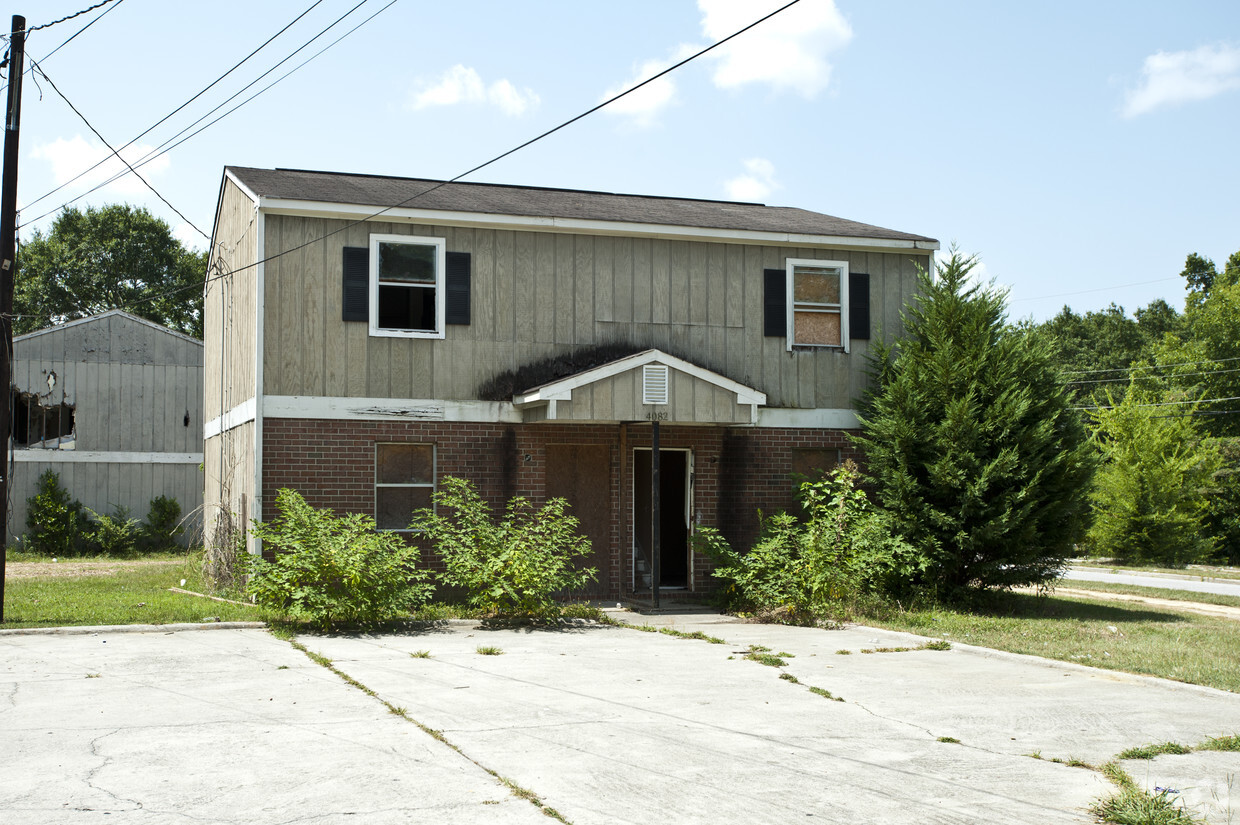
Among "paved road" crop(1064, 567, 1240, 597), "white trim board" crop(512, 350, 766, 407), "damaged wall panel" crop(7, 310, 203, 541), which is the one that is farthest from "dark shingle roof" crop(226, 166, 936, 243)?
"damaged wall panel" crop(7, 310, 203, 541)

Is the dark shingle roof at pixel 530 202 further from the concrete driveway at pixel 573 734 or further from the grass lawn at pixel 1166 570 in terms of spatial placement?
the grass lawn at pixel 1166 570

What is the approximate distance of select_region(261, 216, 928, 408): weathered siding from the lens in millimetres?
14359

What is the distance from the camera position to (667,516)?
17219 mm

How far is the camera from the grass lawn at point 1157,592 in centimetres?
1894

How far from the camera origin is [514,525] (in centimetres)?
1494

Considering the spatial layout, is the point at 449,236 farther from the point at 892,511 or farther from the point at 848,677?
the point at 848,677

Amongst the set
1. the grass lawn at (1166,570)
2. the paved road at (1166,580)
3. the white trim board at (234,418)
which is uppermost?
the white trim board at (234,418)

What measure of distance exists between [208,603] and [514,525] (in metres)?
4.16

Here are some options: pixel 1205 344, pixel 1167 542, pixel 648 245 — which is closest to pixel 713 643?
pixel 648 245

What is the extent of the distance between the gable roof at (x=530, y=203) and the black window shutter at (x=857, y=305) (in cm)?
64

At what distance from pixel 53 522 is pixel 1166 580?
1026 inches

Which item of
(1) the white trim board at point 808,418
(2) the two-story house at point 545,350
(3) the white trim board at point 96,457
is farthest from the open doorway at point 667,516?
(3) the white trim board at point 96,457

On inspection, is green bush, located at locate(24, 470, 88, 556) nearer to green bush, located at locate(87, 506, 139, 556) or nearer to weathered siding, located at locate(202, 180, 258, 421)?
green bush, located at locate(87, 506, 139, 556)

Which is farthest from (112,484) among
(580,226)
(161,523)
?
(580,226)
